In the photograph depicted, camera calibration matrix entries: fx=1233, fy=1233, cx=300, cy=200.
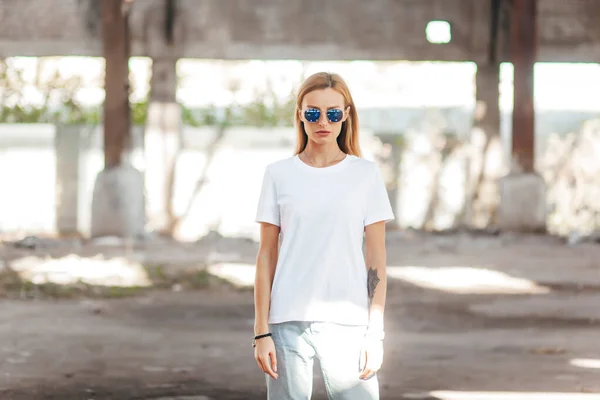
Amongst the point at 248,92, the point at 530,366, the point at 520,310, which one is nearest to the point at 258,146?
the point at 248,92

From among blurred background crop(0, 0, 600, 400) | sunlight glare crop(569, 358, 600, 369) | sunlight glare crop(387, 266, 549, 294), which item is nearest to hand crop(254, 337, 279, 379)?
sunlight glare crop(569, 358, 600, 369)

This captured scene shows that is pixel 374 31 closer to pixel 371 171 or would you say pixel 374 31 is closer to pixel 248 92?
pixel 248 92

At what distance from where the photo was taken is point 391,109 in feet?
74.2

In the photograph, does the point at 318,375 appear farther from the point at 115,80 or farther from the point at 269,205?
the point at 115,80

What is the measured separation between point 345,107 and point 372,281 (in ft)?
1.82

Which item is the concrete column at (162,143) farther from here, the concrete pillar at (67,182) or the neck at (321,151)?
the neck at (321,151)

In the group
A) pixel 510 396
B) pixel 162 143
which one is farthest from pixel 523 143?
pixel 510 396

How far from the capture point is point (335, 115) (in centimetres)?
383

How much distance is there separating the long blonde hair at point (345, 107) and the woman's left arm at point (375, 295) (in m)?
0.28

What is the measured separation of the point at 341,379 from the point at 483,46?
732 inches

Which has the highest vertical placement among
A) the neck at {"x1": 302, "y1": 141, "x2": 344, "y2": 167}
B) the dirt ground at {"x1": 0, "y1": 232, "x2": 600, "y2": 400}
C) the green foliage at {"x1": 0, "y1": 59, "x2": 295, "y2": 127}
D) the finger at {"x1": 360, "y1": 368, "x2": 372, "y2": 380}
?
the green foliage at {"x1": 0, "y1": 59, "x2": 295, "y2": 127}

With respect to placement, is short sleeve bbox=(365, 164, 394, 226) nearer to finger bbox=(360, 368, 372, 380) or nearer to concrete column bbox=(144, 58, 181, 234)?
finger bbox=(360, 368, 372, 380)

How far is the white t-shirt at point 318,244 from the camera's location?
12.4ft

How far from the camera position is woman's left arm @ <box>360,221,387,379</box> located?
374 cm
